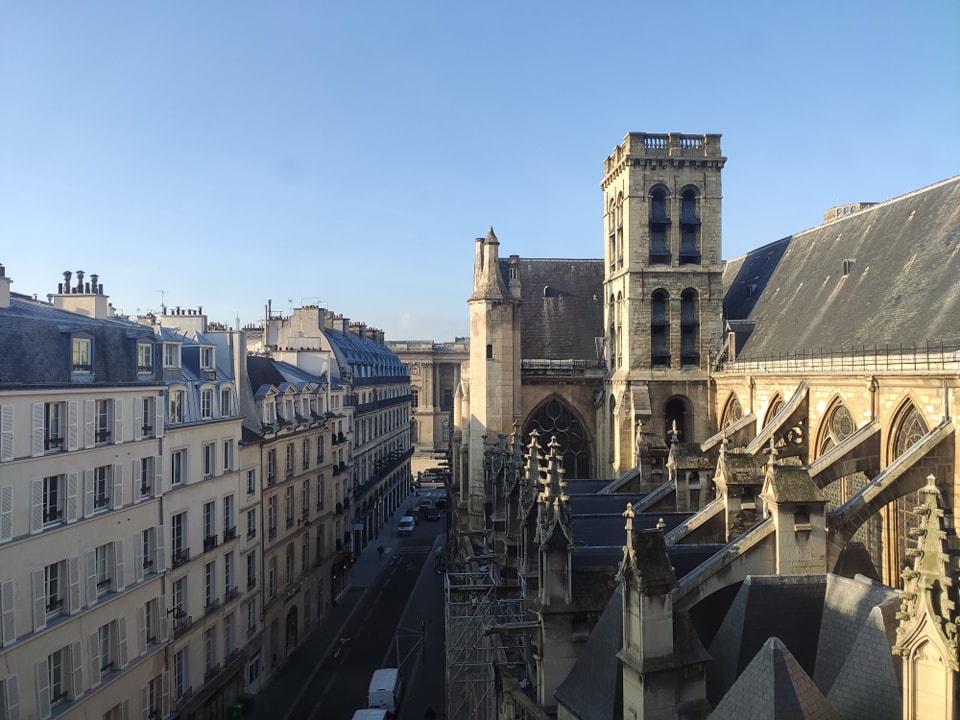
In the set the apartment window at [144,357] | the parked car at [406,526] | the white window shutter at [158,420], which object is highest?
the apartment window at [144,357]

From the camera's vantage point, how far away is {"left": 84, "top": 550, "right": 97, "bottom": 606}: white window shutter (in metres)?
21.8

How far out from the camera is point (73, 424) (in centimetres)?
2153

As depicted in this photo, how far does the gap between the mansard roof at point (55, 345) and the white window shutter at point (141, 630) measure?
7356mm

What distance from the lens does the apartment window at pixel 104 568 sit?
2248 cm

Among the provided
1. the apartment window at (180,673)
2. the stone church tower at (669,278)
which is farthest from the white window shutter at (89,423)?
the stone church tower at (669,278)

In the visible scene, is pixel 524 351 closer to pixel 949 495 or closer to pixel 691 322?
pixel 691 322

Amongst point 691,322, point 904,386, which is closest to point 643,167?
point 691,322

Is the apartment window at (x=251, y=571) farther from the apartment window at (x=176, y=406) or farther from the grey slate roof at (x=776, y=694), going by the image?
the grey slate roof at (x=776, y=694)

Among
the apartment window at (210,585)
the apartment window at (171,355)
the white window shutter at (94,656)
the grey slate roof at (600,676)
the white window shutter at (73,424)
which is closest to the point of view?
the grey slate roof at (600,676)

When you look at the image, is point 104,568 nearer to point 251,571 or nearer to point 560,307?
point 251,571

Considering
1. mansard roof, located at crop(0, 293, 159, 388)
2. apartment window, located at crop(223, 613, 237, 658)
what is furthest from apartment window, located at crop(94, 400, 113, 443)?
apartment window, located at crop(223, 613, 237, 658)

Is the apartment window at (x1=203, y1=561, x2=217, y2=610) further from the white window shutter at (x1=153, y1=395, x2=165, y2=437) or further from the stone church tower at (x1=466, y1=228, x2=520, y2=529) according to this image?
the stone church tower at (x1=466, y1=228, x2=520, y2=529)

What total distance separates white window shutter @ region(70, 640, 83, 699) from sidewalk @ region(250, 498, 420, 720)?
966 cm

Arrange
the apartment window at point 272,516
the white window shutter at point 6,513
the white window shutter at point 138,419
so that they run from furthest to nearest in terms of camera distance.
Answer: the apartment window at point 272,516
the white window shutter at point 138,419
the white window shutter at point 6,513
